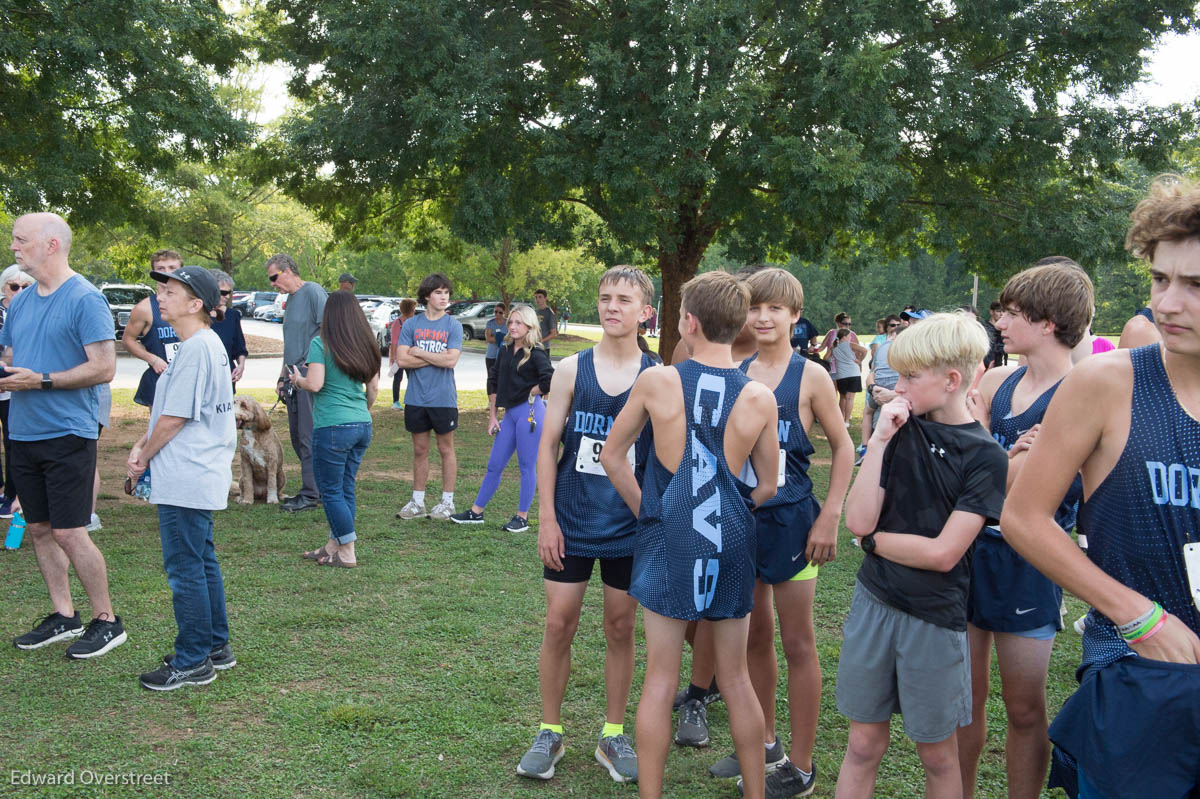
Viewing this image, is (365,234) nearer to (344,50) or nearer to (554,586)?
(344,50)

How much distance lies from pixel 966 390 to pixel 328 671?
3.43 metres

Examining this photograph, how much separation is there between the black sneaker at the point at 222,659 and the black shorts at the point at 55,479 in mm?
936

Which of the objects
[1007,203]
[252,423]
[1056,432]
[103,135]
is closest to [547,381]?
A: [252,423]

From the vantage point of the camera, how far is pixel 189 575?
Result: 434 cm

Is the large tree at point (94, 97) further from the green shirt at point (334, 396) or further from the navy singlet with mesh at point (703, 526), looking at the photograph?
the navy singlet with mesh at point (703, 526)

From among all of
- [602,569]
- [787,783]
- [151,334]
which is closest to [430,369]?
[151,334]

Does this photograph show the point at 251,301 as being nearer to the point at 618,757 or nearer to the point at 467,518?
the point at 467,518

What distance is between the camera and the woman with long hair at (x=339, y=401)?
6.32 meters

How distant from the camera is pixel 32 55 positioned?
9891 mm

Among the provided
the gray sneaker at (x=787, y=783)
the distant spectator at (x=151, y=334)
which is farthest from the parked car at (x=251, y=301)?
the gray sneaker at (x=787, y=783)

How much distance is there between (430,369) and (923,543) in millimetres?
5735

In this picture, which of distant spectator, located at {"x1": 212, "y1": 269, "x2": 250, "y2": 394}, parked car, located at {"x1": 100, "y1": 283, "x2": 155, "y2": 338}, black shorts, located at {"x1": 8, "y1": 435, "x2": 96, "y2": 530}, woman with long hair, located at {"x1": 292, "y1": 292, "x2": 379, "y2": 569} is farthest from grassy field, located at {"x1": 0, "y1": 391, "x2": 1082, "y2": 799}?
parked car, located at {"x1": 100, "y1": 283, "x2": 155, "y2": 338}

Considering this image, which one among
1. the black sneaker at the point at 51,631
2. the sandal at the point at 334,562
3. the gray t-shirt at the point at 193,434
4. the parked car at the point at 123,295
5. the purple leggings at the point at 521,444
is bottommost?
the sandal at the point at 334,562

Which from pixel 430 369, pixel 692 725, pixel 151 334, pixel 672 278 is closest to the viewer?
pixel 692 725
